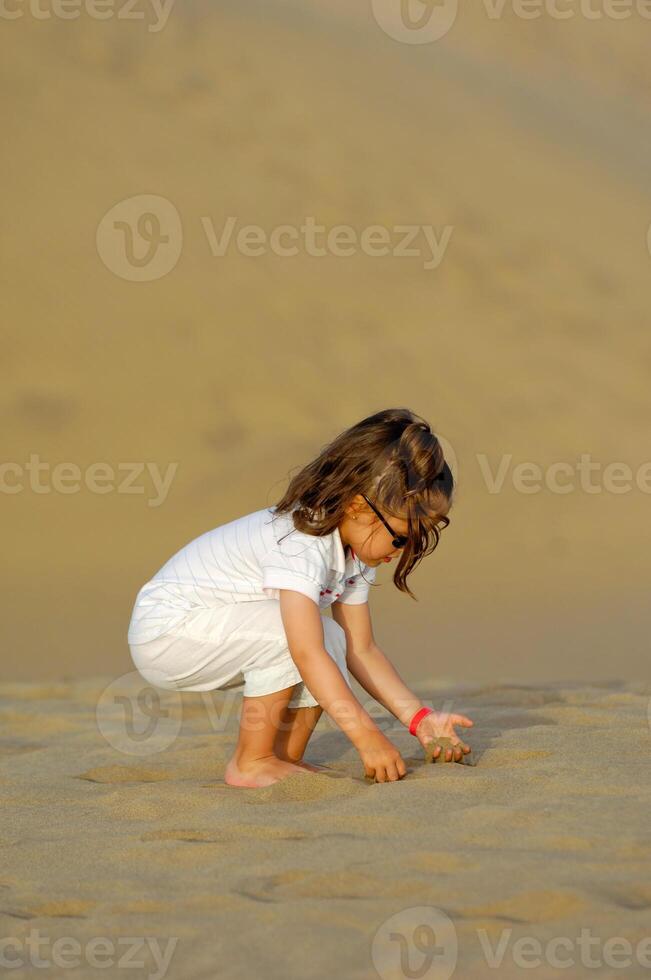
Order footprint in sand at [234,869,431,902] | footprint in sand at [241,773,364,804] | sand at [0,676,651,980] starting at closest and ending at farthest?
1. sand at [0,676,651,980]
2. footprint in sand at [234,869,431,902]
3. footprint in sand at [241,773,364,804]

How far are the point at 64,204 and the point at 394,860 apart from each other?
10012mm

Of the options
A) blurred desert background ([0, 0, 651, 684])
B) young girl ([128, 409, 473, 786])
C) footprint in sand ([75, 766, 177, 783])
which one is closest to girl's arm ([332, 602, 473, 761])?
young girl ([128, 409, 473, 786])

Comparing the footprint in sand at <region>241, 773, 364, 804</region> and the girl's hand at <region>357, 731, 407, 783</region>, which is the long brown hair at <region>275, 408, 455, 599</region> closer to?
the girl's hand at <region>357, 731, 407, 783</region>

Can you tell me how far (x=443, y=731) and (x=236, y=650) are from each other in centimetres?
55

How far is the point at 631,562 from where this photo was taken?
868cm

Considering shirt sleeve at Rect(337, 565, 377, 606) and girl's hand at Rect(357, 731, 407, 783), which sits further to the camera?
shirt sleeve at Rect(337, 565, 377, 606)

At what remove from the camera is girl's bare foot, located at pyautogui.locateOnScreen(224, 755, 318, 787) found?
299 centimetres

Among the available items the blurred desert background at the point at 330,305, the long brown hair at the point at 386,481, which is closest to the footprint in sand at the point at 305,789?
the long brown hair at the point at 386,481

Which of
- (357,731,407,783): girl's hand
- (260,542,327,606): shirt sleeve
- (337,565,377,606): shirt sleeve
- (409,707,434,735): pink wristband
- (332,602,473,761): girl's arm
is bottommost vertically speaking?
(357,731,407,783): girl's hand

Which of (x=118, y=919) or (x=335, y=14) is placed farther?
(x=335, y=14)

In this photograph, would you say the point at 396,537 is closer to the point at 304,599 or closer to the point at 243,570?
the point at 304,599

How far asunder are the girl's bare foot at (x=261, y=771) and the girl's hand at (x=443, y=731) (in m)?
0.31

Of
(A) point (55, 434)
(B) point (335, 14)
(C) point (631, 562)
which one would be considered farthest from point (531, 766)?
(B) point (335, 14)

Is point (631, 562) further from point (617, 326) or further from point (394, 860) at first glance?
point (394, 860)
